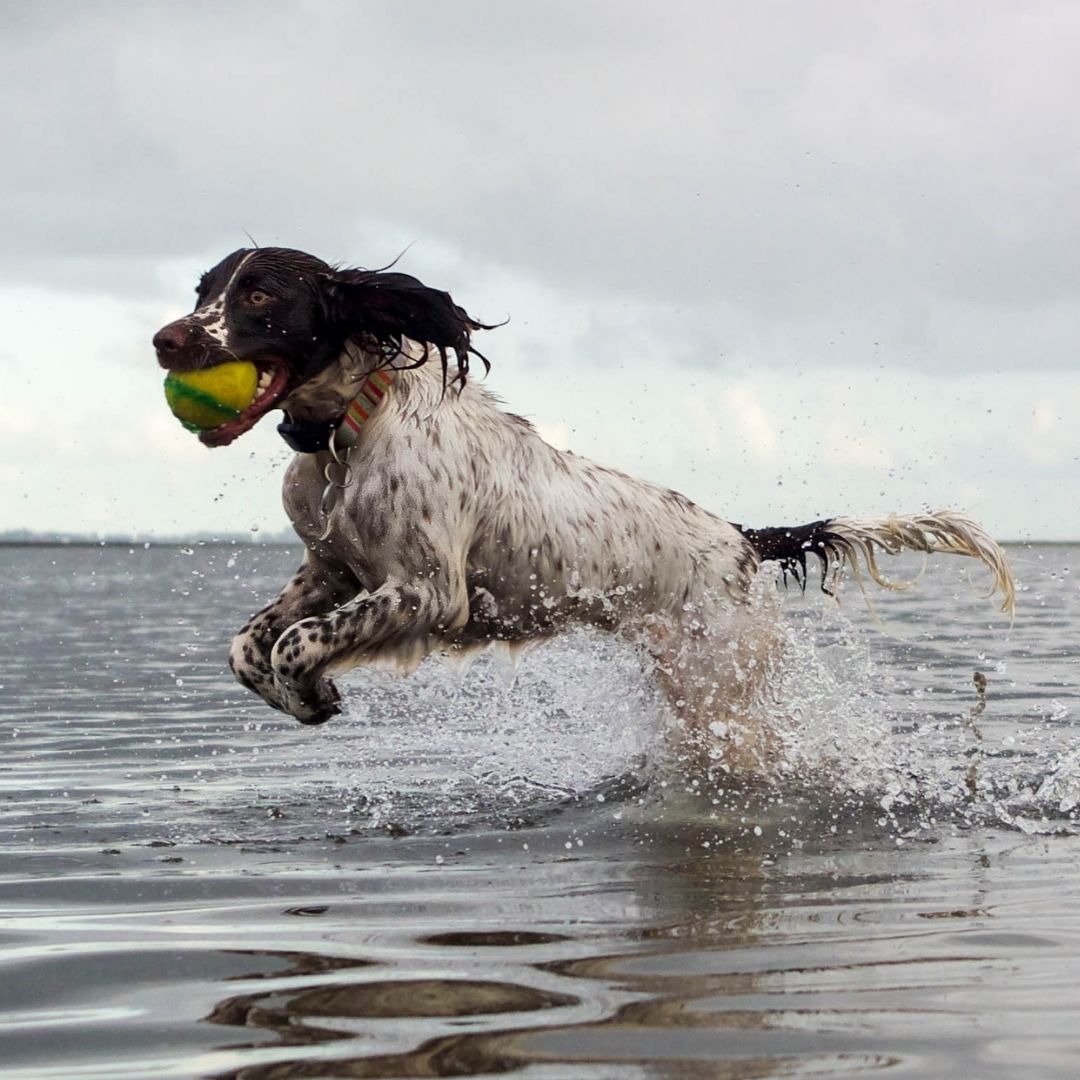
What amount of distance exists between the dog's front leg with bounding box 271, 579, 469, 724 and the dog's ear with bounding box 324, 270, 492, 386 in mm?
861

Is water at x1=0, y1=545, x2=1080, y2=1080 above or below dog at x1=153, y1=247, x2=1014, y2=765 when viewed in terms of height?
below

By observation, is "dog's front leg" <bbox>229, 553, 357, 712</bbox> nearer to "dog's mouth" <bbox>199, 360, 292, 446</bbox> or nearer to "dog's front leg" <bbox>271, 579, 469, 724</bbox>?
"dog's front leg" <bbox>271, 579, 469, 724</bbox>

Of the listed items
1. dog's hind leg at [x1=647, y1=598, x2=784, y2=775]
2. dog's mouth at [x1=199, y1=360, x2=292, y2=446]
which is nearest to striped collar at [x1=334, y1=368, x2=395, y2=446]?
dog's mouth at [x1=199, y1=360, x2=292, y2=446]

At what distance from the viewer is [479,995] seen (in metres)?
3.86

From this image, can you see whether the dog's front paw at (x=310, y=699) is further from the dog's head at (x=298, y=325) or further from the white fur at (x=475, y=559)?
the dog's head at (x=298, y=325)

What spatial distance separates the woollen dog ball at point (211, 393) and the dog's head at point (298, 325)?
0.10 feet

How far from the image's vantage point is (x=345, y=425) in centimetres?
646

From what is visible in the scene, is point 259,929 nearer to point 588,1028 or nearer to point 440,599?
point 588,1028

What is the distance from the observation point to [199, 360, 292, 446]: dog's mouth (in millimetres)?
6387

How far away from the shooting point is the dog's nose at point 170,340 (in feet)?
20.2

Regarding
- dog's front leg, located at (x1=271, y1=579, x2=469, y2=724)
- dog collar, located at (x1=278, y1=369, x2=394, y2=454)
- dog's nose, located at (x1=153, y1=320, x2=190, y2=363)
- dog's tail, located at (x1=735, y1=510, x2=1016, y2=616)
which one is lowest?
dog's front leg, located at (x1=271, y1=579, x2=469, y2=724)

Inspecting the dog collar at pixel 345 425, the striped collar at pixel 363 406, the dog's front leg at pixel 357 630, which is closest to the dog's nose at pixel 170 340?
the dog collar at pixel 345 425

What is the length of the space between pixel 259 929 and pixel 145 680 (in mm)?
10022

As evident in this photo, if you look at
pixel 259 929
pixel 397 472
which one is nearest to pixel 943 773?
pixel 397 472
